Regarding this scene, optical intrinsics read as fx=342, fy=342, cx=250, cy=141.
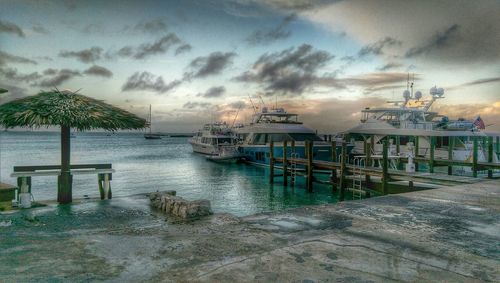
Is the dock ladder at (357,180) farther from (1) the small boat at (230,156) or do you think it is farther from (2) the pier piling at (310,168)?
(1) the small boat at (230,156)

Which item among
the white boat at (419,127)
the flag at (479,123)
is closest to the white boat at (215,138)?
the white boat at (419,127)

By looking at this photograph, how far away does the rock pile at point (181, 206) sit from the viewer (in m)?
7.76

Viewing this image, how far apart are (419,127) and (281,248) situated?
102ft

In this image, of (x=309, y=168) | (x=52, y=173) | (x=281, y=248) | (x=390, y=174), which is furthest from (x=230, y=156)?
(x=281, y=248)

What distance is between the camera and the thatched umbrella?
10.5m

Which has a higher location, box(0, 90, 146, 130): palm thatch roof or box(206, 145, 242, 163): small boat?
box(0, 90, 146, 130): palm thatch roof

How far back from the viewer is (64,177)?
38.0ft

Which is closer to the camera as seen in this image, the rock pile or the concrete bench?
the rock pile

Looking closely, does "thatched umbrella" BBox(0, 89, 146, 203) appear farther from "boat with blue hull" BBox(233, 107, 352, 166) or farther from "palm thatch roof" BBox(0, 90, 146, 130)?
"boat with blue hull" BBox(233, 107, 352, 166)

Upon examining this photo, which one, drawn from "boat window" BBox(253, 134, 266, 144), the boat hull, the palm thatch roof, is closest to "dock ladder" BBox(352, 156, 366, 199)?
the boat hull

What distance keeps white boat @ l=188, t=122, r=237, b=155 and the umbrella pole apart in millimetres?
46047

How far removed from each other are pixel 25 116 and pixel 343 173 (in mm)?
18058

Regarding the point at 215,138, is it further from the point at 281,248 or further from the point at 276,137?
the point at 281,248

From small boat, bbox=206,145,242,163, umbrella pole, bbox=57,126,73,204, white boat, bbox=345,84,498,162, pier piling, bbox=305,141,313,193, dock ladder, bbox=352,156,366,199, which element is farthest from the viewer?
small boat, bbox=206,145,242,163
